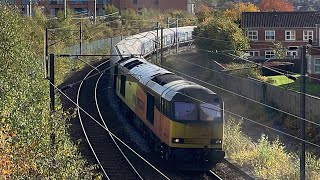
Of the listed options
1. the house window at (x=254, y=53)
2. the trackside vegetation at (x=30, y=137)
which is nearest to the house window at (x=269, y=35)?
the house window at (x=254, y=53)

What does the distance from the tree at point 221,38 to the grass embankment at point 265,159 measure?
23027mm

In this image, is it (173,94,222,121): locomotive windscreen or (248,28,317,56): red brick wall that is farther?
(248,28,317,56): red brick wall

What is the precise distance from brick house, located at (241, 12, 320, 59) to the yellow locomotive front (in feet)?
113

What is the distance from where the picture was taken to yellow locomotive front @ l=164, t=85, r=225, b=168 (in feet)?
56.5

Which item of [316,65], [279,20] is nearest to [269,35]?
[279,20]

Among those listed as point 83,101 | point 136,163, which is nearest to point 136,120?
point 136,163

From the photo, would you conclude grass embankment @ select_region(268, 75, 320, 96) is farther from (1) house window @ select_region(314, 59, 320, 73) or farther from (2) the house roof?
(2) the house roof

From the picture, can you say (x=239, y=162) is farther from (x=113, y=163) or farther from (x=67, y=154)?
(x=67, y=154)

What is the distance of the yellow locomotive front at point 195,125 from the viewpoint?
1722 cm

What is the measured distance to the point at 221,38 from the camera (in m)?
45.5

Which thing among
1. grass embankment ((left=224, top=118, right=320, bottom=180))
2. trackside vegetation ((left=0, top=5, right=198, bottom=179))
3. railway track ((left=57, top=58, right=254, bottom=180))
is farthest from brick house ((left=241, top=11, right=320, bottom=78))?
grass embankment ((left=224, top=118, right=320, bottom=180))

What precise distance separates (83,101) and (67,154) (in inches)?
732

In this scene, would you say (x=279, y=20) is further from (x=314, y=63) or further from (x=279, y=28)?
(x=314, y=63)

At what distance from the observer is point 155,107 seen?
19047 millimetres
